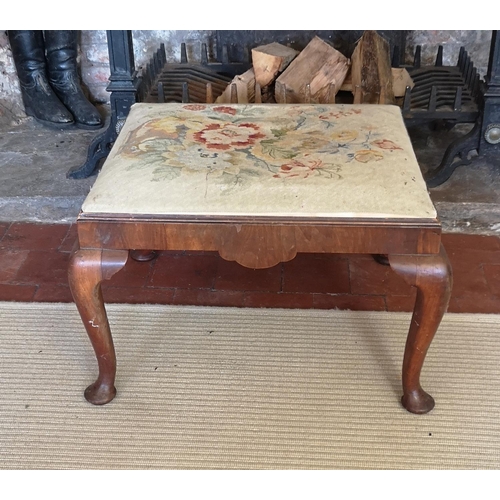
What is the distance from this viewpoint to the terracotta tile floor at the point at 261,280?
1824mm

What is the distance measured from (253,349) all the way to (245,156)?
1.65ft

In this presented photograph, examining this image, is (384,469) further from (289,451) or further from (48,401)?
(48,401)

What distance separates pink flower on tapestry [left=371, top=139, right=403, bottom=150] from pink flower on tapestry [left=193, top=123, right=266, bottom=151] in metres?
0.24

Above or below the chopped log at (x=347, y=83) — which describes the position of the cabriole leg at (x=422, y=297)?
below

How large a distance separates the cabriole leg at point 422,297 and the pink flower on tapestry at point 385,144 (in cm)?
25

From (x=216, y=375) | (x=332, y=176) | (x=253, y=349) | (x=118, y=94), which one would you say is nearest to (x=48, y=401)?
(x=216, y=375)

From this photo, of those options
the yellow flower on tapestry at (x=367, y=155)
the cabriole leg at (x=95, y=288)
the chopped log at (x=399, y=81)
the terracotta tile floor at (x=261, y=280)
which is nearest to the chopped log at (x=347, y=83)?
the chopped log at (x=399, y=81)

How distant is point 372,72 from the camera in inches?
80.7

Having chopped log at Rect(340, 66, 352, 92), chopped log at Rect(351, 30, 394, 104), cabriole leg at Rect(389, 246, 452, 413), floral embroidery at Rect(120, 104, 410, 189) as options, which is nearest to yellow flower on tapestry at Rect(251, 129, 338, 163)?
floral embroidery at Rect(120, 104, 410, 189)

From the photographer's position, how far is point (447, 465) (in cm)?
138

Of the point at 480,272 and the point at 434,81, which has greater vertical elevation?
the point at 434,81

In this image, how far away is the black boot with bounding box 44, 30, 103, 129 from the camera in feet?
7.69

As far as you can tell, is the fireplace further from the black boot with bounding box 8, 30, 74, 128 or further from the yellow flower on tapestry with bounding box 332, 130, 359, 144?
the yellow flower on tapestry with bounding box 332, 130, 359, 144

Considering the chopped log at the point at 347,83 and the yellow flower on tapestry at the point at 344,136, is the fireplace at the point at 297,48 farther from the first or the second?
the yellow flower on tapestry at the point at 344,136
